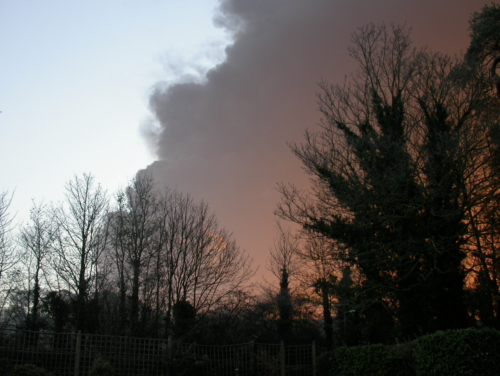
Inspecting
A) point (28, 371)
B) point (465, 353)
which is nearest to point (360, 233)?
point (465, 353)

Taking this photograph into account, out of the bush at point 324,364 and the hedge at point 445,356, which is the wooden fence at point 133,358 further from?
the hedge at point 445,356

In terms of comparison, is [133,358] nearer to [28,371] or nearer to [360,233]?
[28,371]

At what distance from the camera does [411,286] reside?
41.0 ft

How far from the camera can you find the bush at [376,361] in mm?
9781

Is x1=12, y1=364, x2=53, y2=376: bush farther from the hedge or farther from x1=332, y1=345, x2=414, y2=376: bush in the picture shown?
the hedge

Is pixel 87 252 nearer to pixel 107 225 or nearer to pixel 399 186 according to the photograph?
pixel 107 225

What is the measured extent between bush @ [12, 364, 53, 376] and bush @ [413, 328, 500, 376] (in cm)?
838

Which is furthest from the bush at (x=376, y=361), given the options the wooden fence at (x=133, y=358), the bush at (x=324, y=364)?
the wooden fence at (x=133, y=358)

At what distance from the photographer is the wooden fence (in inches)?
378

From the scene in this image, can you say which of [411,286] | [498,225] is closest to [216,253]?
[411,286]

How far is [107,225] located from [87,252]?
1711 millimetres

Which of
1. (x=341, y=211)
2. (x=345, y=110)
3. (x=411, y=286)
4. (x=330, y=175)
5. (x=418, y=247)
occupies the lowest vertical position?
(x=411, y=286)

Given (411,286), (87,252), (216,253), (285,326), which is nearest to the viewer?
(411,286)

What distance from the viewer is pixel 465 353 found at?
7.71 meters
